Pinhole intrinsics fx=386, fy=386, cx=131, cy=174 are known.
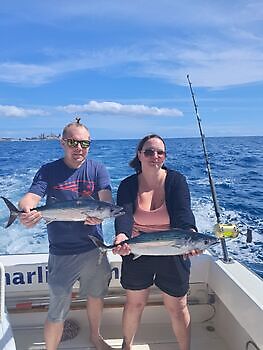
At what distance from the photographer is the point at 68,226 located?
238cm

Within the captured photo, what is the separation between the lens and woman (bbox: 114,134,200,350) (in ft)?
7.63

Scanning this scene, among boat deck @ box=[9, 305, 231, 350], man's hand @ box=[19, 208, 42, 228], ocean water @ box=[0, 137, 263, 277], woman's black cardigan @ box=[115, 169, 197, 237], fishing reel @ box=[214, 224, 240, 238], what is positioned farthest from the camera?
ocean water @ box=[0, 137, 263, 277]

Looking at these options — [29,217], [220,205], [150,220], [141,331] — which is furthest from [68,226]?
[220,205]

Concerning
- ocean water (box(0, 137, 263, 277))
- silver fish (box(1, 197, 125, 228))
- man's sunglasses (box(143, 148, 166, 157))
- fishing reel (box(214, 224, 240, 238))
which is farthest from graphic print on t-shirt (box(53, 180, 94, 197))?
ocean water (box(0, 137, 263, 277))

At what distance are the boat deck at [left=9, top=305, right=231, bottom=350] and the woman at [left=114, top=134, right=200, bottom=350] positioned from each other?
0.50m

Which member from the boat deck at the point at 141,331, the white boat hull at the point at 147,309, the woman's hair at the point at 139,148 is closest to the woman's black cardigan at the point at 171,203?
the woman's hair at the point at 139,148

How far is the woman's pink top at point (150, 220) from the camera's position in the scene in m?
2.38

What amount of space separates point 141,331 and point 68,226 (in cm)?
122

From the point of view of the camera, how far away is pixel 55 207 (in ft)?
7.32

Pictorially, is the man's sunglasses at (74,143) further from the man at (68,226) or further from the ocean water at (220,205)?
the ocean water at (220,205)

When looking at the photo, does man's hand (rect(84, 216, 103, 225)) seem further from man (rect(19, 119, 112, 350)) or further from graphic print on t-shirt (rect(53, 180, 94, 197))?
graphic print on t-shirt (rect(53, 180, 94, 197))

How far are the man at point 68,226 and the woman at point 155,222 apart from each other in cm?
19

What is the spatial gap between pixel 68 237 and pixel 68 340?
1.03 metres

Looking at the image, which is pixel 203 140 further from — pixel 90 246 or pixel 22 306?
pixel 22 306
